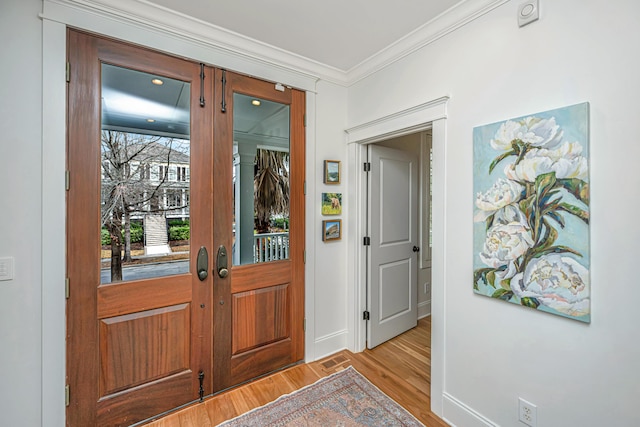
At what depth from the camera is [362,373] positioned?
7.57ft

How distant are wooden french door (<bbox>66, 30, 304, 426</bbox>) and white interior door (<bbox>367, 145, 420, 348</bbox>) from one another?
1.12 metres

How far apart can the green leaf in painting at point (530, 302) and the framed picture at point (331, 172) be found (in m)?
1.66

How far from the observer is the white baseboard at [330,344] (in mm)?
2527

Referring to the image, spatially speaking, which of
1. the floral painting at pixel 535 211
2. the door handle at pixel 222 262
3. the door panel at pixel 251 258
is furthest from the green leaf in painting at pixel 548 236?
the door handle at pixel 222 262

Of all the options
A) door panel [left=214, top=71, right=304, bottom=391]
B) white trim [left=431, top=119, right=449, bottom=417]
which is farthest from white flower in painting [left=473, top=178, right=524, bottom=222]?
door panel [left=214, top=71, right=304, bottom=391]

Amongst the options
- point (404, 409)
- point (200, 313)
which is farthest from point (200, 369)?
point (404, 409)

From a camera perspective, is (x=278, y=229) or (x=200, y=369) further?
(x=278, y=229)

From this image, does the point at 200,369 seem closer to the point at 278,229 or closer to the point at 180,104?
the point at 278,229

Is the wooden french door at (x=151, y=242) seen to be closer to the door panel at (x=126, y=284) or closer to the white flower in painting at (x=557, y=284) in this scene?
the door panel at (x=126, y=284)

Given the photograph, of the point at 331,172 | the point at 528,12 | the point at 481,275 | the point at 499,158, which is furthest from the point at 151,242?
the point at 528,12

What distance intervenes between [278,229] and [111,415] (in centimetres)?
159

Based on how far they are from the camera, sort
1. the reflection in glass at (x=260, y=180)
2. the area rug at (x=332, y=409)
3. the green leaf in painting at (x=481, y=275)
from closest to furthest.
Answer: the green leaf in painting at (x=481, y=275), the area rug at (x=332, y=409), the reflection in glass at (x=260, y=180)

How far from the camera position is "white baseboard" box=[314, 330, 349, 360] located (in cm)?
253

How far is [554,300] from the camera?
4.42 ft
